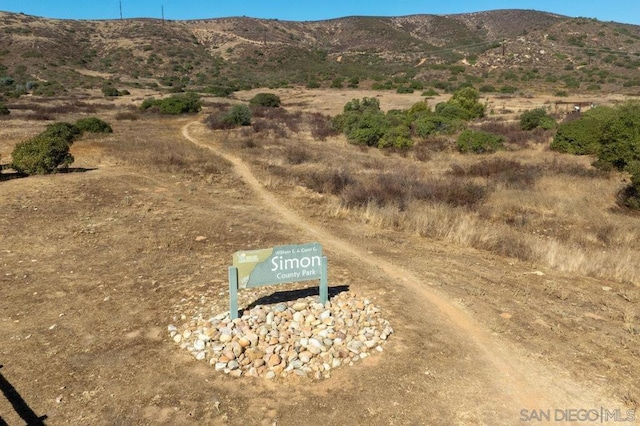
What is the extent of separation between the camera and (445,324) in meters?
7.00

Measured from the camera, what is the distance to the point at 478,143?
24.0m

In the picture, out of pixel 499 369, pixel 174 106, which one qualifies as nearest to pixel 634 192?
pixel 499 369

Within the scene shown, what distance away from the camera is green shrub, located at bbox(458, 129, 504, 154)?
78.5ft

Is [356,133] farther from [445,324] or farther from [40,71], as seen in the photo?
[40,71]

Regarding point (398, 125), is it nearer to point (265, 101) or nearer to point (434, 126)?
point (434, 126)

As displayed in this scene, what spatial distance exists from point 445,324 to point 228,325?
3166mm

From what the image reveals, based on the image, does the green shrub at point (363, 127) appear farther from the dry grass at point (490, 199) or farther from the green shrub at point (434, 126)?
the dry grass at point (490, 199)

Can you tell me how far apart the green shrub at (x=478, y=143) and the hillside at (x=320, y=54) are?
117 ft

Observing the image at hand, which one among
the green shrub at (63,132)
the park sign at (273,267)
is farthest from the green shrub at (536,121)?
the park sign at (273,267)

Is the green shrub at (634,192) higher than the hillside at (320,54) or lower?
lower

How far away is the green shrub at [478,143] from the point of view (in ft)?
78.5

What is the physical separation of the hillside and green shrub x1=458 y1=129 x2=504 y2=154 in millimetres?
35707

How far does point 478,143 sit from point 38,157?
1935cm

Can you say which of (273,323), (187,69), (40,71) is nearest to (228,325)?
(273,323)
